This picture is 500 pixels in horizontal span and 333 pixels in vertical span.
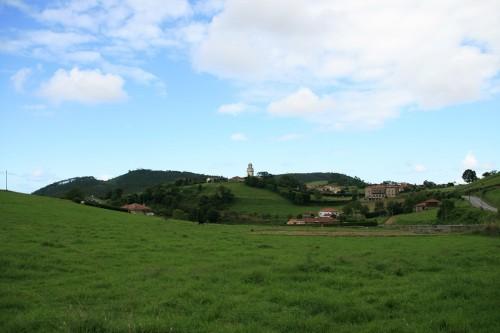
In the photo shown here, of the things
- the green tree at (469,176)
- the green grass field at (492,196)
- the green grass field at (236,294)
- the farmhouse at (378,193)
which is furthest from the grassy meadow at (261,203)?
the green grass field at (236,294)

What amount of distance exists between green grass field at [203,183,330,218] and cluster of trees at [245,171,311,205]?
218 cm

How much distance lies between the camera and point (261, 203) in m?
148

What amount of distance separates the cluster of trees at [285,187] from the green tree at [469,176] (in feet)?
204

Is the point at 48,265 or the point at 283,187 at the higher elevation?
the point at 283,187

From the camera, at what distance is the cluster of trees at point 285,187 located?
493ft

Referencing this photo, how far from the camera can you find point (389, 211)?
120 metres

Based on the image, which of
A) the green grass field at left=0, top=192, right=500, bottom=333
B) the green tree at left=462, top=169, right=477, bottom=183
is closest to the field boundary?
the green grass field at left=0, top=192, right=500, bottom=333

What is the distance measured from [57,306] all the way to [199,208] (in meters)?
111

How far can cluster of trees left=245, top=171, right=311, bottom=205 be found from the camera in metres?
150

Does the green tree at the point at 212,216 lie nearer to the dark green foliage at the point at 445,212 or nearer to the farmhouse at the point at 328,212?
the farmhouse at the point at 328,212

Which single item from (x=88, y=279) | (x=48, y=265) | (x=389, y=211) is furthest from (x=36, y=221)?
(x=389, y=211)

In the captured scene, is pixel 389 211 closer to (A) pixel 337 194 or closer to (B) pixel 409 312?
(A) pixel 337 194

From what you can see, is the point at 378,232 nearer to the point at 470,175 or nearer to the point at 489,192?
the point at 489,192

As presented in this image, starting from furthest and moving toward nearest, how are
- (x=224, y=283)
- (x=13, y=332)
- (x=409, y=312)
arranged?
(x=224, y=283) → (x=409, y=312) → (x=13, y=332)
